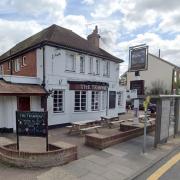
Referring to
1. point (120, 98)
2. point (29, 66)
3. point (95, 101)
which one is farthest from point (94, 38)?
point (29, 66)

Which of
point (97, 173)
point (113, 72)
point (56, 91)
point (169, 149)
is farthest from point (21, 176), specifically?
point (113, 72)

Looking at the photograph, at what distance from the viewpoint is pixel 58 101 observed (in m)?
14.9

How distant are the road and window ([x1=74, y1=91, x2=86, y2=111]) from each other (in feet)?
30.7

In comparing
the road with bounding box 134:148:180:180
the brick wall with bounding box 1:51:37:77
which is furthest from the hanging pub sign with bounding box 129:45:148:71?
the brick wall with bounding box 1:51:37:77

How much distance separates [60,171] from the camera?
6.05m

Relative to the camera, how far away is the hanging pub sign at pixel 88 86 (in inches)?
606

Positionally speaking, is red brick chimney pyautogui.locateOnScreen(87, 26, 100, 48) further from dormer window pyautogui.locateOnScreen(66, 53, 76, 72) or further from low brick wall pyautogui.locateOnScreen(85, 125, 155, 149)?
low brick wall pyautogui.locateOnScreen(85, 125, 155, 149)

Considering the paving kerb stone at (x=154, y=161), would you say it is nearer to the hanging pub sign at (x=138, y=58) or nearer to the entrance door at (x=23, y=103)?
the hanging pub sign at (x=138, y=58)

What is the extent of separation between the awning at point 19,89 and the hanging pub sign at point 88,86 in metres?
2.57

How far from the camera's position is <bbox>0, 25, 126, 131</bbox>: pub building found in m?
12.6

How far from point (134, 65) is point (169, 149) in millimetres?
4668

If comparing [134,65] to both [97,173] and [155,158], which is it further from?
[97,173]

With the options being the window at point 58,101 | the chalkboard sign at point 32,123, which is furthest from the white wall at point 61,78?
the chalkboard sign at point 32,123

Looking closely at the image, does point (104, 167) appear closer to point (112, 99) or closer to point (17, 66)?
point (17, 66)
